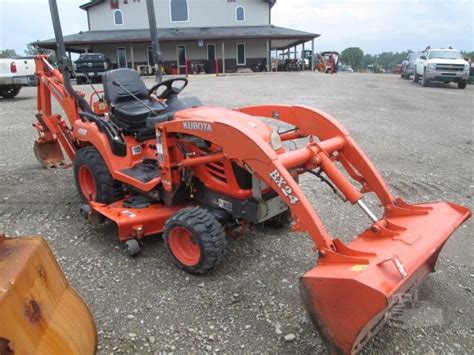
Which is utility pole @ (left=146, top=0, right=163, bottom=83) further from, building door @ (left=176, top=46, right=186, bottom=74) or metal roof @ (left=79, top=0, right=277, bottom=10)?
metal roof @ (left=79, top=0, right=277, bottom=10)

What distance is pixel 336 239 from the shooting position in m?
2.68

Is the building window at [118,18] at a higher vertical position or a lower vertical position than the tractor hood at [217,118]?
higher

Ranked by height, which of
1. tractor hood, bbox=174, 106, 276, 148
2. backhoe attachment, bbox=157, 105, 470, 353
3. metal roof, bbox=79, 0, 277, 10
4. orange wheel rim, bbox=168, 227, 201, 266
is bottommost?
orange wheel rim, bbox=168, 227, 201, 266

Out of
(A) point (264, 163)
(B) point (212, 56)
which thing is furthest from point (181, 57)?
(A) point (264, 163)

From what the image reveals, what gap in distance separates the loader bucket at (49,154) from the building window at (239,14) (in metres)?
25.9

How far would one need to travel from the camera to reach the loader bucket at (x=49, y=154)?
6.16 meters

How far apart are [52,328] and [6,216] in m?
3.16

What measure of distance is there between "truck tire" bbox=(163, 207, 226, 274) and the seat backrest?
1636mm

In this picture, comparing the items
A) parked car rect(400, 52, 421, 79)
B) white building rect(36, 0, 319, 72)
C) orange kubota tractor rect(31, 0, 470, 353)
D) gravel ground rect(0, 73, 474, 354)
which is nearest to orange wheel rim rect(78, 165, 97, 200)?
orange kubota tractor rect(31, 0, 470, 353)

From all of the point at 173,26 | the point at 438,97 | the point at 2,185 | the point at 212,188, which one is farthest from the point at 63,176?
the point at 173,26

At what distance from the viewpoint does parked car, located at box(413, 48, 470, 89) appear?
1769 centimetres

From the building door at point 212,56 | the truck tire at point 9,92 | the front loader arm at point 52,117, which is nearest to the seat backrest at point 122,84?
the front loader arm at point 52,117

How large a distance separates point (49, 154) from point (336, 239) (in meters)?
4.89

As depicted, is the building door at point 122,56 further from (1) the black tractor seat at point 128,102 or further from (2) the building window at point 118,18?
(1) the black tractor seat at point 128,102
